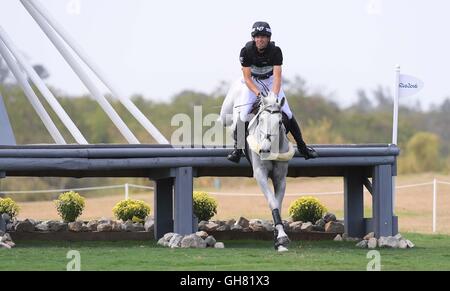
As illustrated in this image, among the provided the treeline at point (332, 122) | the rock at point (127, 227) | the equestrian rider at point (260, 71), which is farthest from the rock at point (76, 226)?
the treeline at point (332, 122)

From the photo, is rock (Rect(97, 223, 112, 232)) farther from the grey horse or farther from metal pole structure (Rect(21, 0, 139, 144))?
the grey horse

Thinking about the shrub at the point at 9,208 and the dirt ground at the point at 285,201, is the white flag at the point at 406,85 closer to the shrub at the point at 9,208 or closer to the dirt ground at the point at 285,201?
the shrub at the point at 9,208

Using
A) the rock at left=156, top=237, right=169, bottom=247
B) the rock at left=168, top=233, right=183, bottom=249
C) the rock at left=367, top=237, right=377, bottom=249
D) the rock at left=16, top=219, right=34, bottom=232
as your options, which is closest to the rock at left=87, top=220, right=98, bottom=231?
the rock at left=16, top=219, right=34, bottom=232

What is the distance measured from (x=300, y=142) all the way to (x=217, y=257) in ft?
7.01

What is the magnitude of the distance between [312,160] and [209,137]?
1.52 meters

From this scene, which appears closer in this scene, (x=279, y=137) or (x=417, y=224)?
(x=279, y=137)

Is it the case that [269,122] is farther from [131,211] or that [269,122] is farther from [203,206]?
[131,211]

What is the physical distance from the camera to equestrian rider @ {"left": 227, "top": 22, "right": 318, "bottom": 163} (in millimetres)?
14648

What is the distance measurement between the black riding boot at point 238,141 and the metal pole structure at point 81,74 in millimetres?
2432

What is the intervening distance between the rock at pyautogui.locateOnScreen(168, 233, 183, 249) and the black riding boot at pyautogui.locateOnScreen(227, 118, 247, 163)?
1090 millimetres

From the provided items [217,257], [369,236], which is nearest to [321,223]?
[369,236]

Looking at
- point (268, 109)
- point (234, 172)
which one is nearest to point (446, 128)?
point (234, 172)
